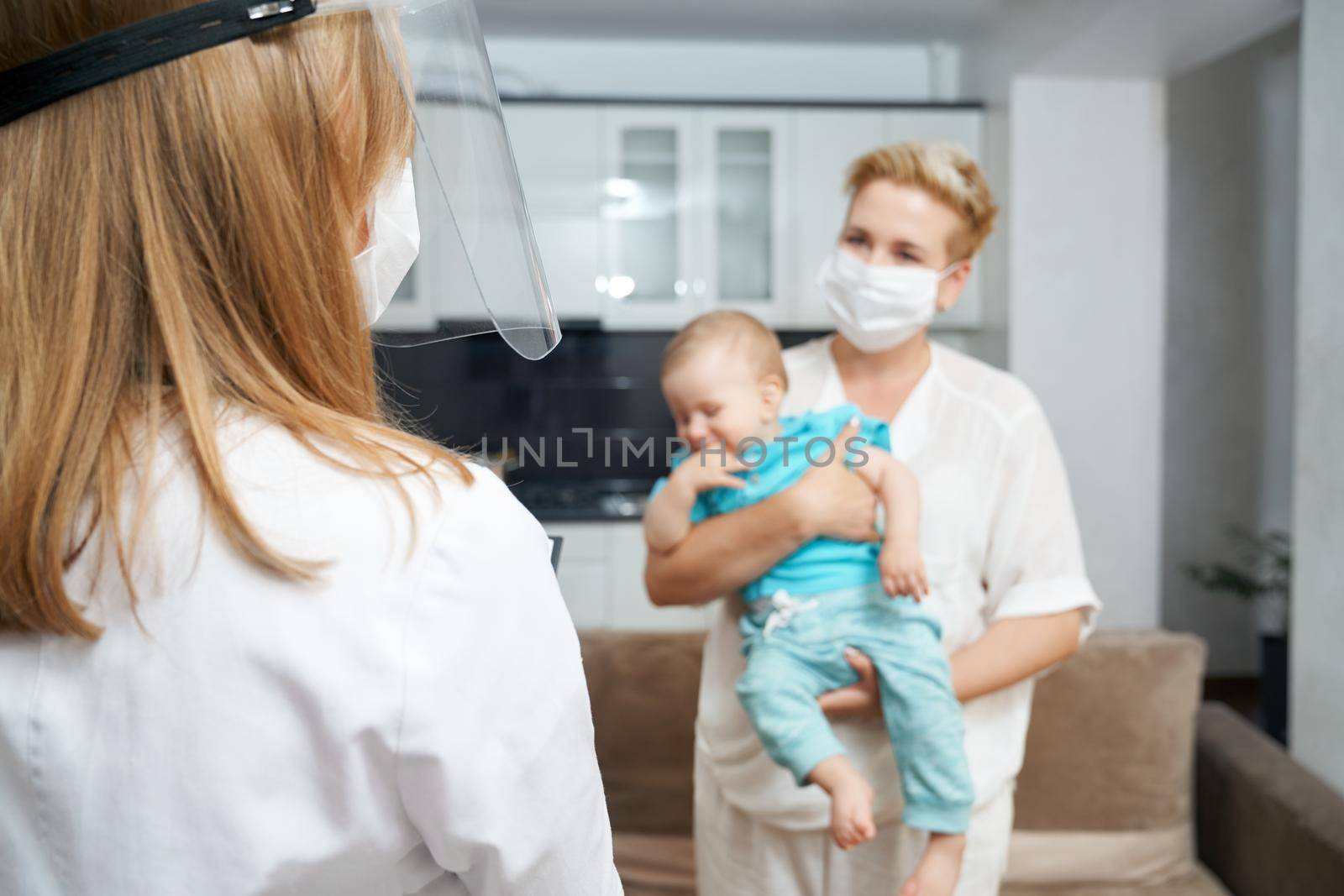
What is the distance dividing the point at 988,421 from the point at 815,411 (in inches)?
8.7

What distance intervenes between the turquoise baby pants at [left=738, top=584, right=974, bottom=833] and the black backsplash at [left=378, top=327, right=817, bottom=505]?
309 cm

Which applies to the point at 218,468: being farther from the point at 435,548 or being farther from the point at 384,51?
the point at 384,51

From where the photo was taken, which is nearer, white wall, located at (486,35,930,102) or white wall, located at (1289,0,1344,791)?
white wall, located at (1289,0,1344,791)

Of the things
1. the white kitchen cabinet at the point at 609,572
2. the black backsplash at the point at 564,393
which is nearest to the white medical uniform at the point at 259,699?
the white kitchen cabinet at the point at 609,572

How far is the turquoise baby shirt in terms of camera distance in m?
1.29

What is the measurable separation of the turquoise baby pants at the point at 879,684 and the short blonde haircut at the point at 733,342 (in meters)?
0.31

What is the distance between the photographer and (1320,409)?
6.99ft

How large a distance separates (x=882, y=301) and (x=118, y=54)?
1.01 metres

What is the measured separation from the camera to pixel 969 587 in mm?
1308

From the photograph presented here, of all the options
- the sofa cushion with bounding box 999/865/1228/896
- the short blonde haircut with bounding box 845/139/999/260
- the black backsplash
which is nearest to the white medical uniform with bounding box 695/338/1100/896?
the short blonde haircut with bounding box 845/139/999/260

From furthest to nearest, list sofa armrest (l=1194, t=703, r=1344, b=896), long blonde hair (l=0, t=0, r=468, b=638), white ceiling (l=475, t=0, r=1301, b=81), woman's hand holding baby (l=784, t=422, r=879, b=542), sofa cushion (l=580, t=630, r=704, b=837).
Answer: white ceiling (l=475, t=0, r=1301, b=81) < sofa cushion (l=580, t=630, r=704, b=837) < sofa armrest (l=1194, t=703, r=1344, b=896) < woman's hand holding baby (l=784, t=422, r=879, b=542) < long blonde hair (l=0, t=0, r=468, b=638)

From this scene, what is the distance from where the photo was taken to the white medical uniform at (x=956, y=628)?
49.1 inches

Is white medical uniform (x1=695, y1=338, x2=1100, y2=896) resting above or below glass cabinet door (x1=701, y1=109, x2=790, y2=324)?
below

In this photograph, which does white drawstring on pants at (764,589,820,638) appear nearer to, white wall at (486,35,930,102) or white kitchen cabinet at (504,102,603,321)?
white kitchen cabinet at (504,102,603,321)
